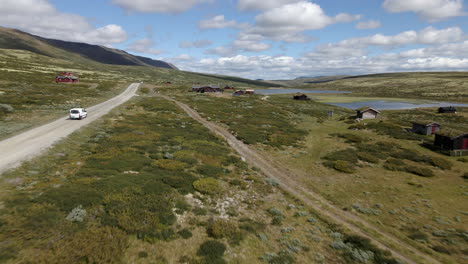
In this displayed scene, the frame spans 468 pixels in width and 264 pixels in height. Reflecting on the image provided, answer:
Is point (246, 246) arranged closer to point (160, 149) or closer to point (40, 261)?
point (40, 261)

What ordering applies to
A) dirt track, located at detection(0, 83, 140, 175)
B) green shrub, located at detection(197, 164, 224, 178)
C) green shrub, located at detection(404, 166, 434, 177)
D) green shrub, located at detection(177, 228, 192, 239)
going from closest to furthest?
green shrub, located at detection(177, 228, 192, 239) → dirt track, located at detection(0, 83, 140, 175) → green shrub, located at detection(197, 164, 224, 178) → green shrub, located at detection(404, 166, 434, 177)

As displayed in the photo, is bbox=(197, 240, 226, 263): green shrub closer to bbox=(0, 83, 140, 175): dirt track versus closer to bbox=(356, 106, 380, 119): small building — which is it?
bbox=(0, 83, 140, 175): dirt track

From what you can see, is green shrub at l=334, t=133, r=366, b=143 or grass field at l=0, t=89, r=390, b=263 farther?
green shrub at l=334, t=133, r=366, b=143

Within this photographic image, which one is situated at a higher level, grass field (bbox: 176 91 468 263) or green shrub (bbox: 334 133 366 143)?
green shrub (bbox: 334 133 366 143)

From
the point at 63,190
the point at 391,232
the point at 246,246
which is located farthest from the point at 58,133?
the point at 391,232

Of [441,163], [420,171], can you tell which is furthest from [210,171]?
[441,163]

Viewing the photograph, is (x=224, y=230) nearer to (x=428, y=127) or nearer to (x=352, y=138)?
(x=352, y=138)

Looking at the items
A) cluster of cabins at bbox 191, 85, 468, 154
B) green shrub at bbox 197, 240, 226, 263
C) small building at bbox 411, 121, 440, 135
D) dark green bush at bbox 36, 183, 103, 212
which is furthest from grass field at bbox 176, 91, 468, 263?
dark green bush at bbox 36, 183, 103, 212
